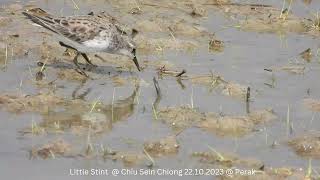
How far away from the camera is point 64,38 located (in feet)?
38.5

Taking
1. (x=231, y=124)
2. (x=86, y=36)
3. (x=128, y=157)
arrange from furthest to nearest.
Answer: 1. (x=86, y=36)
2. (x=231, y=124)
3. (x=128, y=157)

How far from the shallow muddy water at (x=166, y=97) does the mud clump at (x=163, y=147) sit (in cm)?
2

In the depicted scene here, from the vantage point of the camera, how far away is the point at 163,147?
889 centimetres

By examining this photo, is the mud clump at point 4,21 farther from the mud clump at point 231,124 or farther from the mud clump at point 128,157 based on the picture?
the mud clump at point 128,157

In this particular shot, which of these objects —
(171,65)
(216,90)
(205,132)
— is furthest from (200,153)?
(171,65)

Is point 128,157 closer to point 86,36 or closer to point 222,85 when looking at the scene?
point 222,85

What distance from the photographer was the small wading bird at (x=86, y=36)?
1159 cm

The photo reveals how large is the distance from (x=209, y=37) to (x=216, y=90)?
248 cm

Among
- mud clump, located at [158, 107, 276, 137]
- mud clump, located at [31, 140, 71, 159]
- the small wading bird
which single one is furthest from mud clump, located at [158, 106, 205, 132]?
the small wading bird

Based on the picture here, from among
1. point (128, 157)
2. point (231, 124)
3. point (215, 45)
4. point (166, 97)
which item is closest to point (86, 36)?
point (166, 97)

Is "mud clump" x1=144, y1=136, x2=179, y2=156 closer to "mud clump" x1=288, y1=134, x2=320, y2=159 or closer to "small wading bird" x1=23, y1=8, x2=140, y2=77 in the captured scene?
"mud clump" x1=288, y1=134, x2=320, y2=159

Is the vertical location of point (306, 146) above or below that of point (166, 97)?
above

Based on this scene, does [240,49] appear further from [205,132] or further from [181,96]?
[205,132]

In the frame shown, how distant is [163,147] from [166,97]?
75.9 inches
